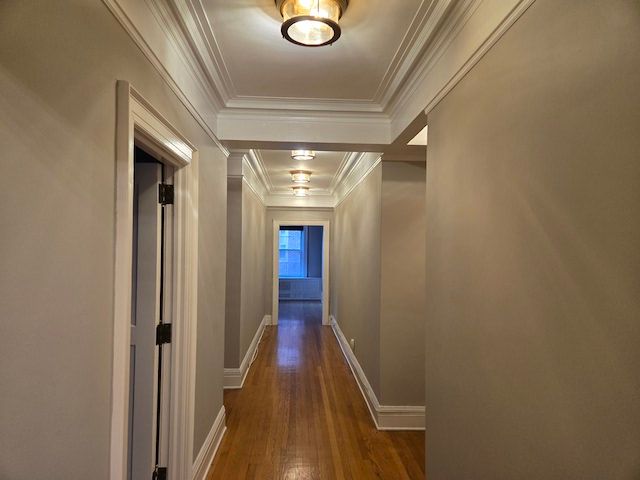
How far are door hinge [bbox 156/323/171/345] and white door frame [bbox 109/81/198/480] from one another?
0.03 metres

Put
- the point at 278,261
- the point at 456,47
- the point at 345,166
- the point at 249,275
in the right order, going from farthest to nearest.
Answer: the point at 278,261 → the point at 249,275 → the point at 345,166 → the point at 456,47

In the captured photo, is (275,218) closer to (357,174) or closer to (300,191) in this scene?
(300,191)

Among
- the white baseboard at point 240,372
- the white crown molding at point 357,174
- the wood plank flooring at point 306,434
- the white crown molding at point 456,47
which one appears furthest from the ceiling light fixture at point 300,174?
the white crown molding at point 456,47

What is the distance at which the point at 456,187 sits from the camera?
154 centimetres

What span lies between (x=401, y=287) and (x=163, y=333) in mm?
1916

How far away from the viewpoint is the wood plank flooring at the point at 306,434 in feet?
7.97

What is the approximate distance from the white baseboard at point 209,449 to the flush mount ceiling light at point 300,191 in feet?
12.3

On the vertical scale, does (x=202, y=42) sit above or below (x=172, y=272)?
above

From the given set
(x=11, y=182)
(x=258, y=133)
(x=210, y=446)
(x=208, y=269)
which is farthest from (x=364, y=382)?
(x=11, y=182)

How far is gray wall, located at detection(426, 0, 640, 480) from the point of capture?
0.71m

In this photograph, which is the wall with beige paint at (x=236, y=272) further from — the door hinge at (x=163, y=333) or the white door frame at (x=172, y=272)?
the door hinge at (x=163, y=333)

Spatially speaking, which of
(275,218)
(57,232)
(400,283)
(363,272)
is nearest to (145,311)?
(57,232)

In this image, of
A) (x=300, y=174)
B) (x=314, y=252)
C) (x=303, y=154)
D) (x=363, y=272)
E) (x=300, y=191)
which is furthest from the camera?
(x=314, y=252)

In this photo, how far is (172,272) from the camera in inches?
71.9
